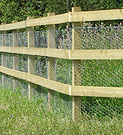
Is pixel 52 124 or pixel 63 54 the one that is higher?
pixel 63 54

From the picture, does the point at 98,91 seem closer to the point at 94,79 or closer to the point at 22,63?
the point at 94,79

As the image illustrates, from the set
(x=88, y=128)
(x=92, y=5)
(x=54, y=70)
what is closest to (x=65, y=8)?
(x=92, y=5)

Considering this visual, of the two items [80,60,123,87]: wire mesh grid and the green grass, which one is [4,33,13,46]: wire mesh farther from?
[80,60,123,87]: wire mesh grid

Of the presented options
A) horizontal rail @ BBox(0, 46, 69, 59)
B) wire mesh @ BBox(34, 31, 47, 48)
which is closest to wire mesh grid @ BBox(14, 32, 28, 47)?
horizontal rail @ BBox(0, 46, 69, 59)

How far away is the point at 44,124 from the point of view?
4785 mm

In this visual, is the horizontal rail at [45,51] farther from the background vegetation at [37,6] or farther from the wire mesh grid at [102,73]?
the background vegetation at [37,6]

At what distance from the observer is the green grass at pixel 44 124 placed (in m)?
4.43

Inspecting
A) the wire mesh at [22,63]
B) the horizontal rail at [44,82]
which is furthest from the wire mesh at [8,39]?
the horizontal rail at [44,82]

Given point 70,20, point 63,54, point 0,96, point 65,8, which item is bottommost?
point 0,96

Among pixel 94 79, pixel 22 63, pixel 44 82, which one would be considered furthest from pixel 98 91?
pixel 22 63

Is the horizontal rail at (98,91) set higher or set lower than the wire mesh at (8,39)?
lower

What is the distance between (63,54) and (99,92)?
0.89 meters

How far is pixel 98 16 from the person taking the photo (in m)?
4.89

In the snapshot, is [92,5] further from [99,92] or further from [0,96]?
[99,92]
